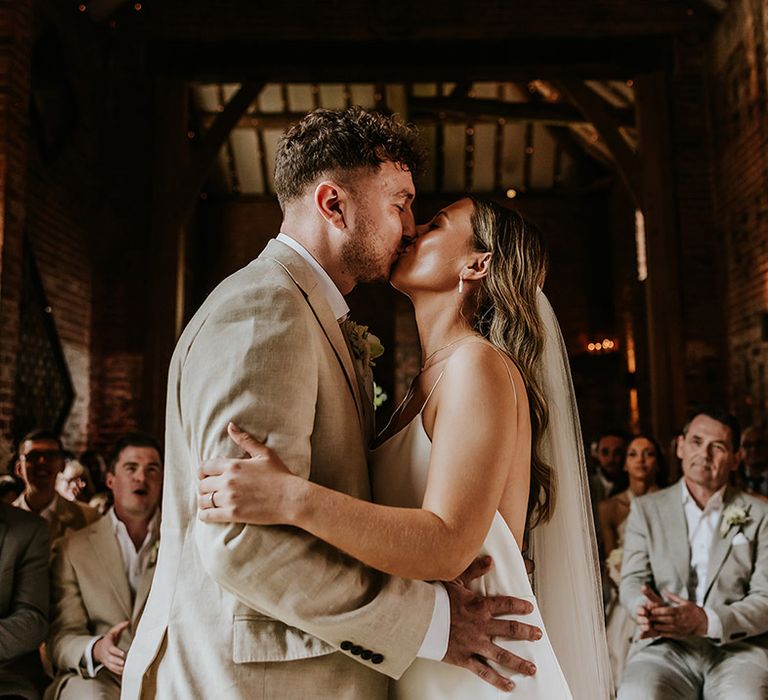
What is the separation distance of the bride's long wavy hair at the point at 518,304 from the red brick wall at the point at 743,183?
6383mm

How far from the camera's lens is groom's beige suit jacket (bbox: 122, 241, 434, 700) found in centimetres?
132

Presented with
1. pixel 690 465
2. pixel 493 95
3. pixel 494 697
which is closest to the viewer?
pixel 494 697

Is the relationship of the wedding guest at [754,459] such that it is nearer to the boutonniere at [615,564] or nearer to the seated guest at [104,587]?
the boutonniere at [615,564]

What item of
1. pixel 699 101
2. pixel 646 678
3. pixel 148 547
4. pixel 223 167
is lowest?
pixel 646 678

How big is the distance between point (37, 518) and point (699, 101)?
324 inches

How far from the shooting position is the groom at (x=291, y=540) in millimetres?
1328

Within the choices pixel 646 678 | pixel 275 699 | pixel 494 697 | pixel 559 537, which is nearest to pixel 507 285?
pixel 559 537

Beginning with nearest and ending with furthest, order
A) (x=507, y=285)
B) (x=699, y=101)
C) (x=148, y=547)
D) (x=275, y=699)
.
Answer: (x=275, y=699), (x=507, y=285), (x=148, y=547), (x=699, y=101)

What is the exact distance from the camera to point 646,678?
11.1ft

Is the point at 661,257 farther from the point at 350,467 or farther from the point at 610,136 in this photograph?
the point at 350,467

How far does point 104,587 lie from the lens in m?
3.45

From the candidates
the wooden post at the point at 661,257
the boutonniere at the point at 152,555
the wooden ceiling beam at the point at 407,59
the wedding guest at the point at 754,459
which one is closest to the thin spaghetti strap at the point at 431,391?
the boutonniere at the point at 152,555

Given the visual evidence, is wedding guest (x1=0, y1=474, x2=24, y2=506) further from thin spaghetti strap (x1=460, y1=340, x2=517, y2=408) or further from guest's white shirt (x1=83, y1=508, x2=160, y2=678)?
thin spaghetti strap (x1=460, y1=340, x2=517, y2=408)

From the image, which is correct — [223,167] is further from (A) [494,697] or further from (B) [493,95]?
(A) [494,697]
